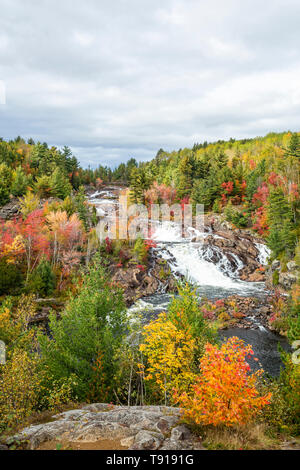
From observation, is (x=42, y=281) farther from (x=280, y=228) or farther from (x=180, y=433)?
(x=280, y=228)

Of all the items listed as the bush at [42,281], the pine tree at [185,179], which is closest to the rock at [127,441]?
the bush at [42,281]

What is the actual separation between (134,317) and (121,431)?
19.9 feet

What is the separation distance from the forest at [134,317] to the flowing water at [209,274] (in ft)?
A: 5.38

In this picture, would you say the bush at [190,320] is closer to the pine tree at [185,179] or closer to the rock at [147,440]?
the rock at [147,440]

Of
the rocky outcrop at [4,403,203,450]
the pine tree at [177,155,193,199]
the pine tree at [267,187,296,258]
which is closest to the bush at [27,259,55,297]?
the rocky outcrop at [4,403,203,450]

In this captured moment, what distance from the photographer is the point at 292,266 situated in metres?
35.5

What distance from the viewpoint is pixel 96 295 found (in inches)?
533

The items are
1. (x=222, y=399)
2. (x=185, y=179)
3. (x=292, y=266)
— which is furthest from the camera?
(x=185, y=179)

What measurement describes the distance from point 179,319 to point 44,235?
3126 cm

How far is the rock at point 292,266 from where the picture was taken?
115 feet

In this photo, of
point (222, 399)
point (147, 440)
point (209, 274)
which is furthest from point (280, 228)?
point (147, 440)

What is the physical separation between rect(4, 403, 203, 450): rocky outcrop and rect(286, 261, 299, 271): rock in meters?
32.5

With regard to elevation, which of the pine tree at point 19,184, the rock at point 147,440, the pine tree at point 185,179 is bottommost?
the rock at point 147,440
